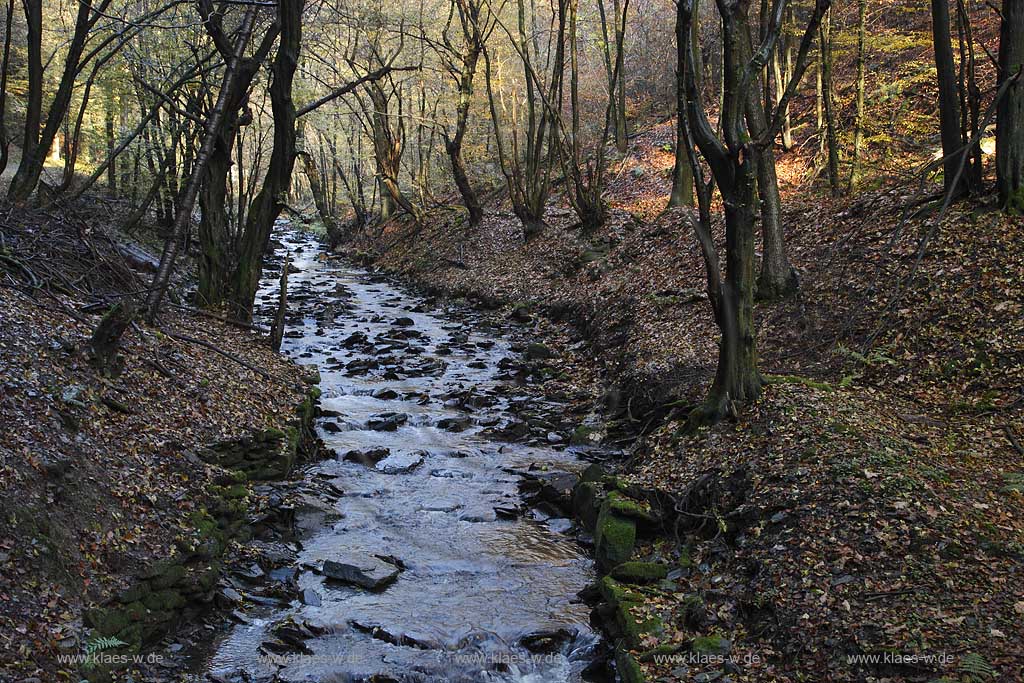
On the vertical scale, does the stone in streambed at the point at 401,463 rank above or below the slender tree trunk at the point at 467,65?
below

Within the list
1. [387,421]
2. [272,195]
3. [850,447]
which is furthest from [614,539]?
[272,195]

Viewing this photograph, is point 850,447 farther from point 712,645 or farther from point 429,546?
point 429,546

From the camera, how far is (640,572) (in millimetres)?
6758

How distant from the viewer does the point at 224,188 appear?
579 inches

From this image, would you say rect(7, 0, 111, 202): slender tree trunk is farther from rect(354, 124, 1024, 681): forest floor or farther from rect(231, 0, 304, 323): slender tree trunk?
rect(354, 124, 1024, 681): forest floor

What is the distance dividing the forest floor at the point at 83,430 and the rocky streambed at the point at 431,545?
3.51ft

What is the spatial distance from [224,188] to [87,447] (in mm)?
9132

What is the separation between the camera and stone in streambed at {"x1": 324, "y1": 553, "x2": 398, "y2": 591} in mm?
7207

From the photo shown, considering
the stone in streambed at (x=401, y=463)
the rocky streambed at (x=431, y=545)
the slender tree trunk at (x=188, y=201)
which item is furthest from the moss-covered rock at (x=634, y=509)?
the slender tree trunk at (x=188, y=201)

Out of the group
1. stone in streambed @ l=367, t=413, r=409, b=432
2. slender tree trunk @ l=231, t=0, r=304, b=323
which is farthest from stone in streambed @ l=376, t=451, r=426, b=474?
slender tree trunk @ l=231, t=0, r=304, b=323

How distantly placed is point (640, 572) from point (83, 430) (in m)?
5.35

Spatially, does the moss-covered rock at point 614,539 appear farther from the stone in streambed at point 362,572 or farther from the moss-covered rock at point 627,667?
the stone in streambed at point 362,572

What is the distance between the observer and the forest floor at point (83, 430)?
5.17 metres

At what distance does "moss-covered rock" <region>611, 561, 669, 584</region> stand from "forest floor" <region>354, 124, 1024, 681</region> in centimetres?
26
